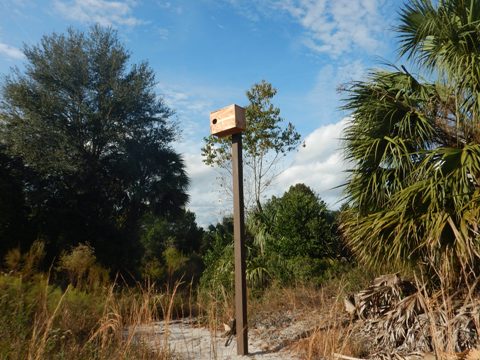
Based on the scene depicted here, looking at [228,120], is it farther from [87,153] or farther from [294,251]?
[87,153]

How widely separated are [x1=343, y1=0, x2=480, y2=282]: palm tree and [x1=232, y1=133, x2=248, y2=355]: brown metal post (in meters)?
1.36

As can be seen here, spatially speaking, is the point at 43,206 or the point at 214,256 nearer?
the point at 214,256

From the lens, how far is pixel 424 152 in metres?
4.64

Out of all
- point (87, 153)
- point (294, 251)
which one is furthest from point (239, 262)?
point (87, 153)

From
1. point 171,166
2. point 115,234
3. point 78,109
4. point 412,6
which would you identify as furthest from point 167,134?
point 412,6

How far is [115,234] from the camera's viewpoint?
45.3 feet

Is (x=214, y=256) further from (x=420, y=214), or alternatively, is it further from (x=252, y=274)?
(x=420, y=214)

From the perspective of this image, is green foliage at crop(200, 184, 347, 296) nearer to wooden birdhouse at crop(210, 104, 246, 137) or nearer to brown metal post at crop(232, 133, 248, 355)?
brown metal post at crop(232, 133, 248, 355)

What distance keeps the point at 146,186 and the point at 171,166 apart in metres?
1.15

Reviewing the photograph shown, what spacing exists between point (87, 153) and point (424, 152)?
11.8 meters

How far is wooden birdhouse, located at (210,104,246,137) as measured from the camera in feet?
15.7

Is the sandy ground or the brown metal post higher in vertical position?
the brown metal post

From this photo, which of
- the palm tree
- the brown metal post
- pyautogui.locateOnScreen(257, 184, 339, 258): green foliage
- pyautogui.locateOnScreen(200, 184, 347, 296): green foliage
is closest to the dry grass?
the brown metal post

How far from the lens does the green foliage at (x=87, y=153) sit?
42.4ft
